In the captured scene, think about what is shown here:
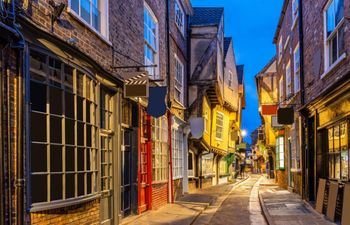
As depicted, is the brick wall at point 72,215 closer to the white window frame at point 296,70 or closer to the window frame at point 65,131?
the window frame at point 65,131

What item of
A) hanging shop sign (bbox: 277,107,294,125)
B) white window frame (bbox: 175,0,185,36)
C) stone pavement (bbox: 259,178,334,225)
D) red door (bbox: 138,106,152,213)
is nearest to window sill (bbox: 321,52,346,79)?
stone pavement (bbox: 259,178,334,225)

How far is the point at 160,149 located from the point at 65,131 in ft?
29.2

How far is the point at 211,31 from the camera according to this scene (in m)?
25.8

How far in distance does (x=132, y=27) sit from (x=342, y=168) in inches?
242

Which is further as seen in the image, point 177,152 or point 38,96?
point 177,152

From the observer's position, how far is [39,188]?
7621mm

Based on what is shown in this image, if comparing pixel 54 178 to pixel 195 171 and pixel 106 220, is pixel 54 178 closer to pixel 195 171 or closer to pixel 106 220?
pixel 106 220

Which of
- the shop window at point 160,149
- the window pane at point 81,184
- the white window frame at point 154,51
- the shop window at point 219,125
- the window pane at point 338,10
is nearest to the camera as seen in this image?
the window pane at point 81,184

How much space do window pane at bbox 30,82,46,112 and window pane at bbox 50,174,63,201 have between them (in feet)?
3.60

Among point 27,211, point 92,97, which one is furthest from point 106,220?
point 27,211

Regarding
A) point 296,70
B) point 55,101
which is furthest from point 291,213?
point 55,101

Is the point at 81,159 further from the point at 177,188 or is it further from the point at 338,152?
the point at 177,188

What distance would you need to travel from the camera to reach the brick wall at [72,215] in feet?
25.2

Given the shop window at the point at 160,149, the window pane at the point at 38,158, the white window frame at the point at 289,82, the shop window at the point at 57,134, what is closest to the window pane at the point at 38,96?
the shop window at the point at 57,134
